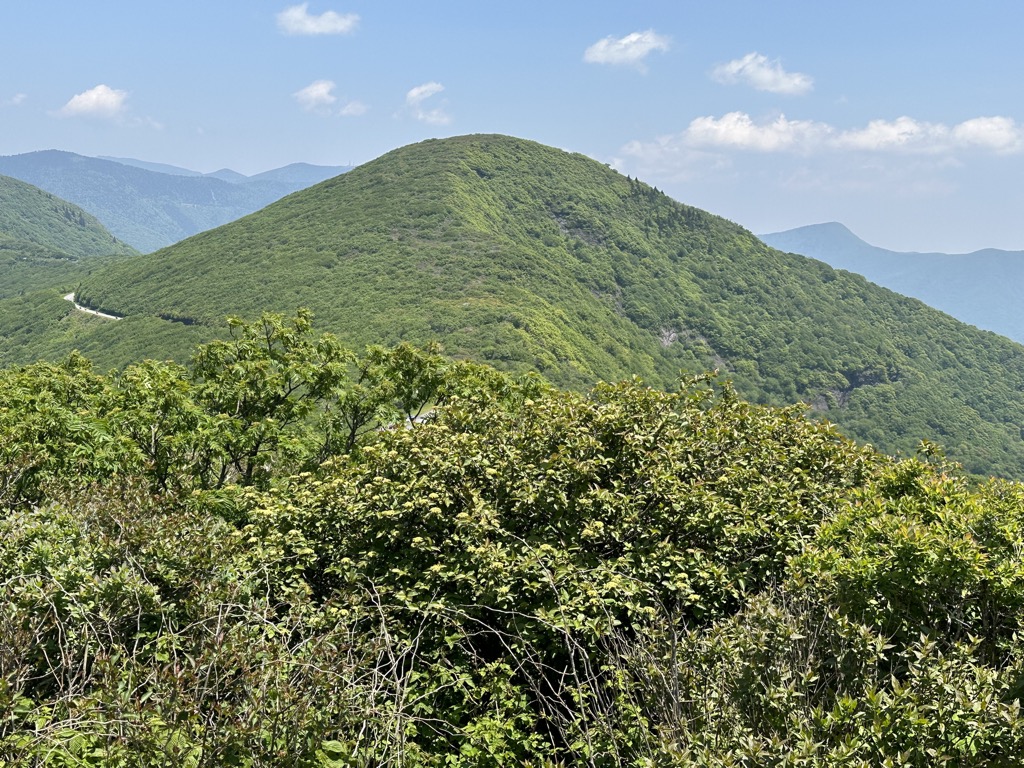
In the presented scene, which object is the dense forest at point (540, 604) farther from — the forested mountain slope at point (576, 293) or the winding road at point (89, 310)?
the winding road at point (89, 310)

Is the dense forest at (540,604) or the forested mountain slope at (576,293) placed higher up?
the forested mountain slope at (576,293)

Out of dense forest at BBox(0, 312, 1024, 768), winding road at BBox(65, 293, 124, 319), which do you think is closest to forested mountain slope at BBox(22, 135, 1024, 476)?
winding road at BBox(65, 293, 124, 319)

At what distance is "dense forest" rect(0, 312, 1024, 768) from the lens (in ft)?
12.2

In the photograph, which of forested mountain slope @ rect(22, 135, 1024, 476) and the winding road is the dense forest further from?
the winding road

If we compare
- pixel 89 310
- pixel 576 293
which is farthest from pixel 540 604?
pixel 89 310

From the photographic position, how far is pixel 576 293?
104250 mm

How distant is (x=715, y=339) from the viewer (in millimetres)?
106625

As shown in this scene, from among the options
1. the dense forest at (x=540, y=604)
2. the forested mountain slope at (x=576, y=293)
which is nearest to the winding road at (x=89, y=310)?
the forested mountain slope at (x=576, y=293)

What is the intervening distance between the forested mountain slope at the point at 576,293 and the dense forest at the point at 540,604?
56953 mm

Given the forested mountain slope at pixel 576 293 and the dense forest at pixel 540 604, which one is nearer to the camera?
the dense forest at pixel 540 604

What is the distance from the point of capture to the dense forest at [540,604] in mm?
3719

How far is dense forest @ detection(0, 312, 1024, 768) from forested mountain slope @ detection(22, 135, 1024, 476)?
57.0m

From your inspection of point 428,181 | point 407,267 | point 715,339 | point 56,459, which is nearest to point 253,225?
point 428,181

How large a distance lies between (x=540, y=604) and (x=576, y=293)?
100m
